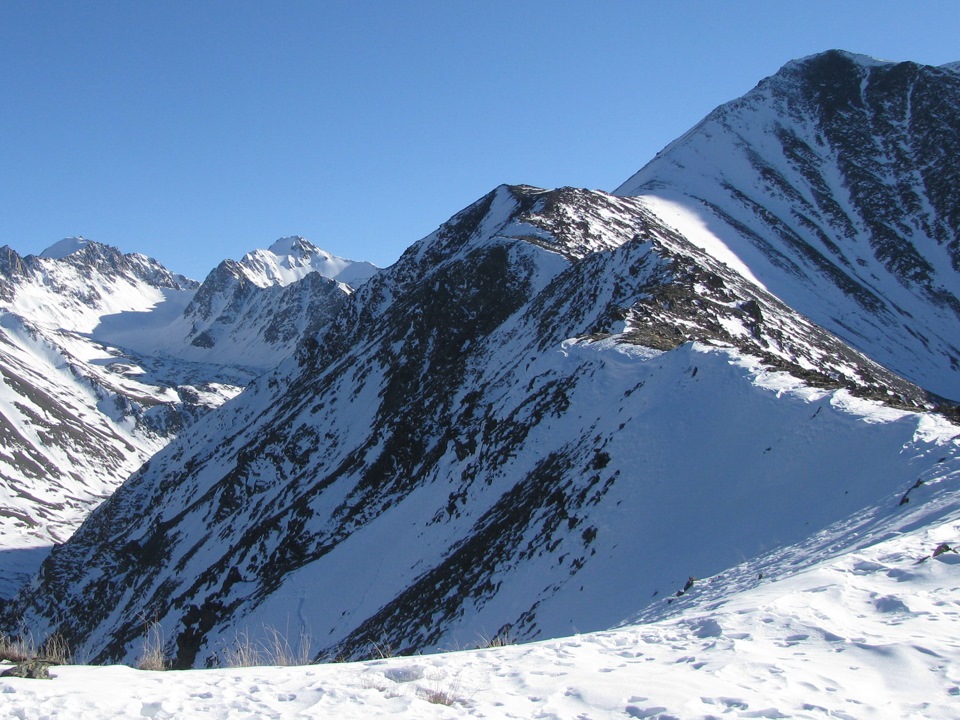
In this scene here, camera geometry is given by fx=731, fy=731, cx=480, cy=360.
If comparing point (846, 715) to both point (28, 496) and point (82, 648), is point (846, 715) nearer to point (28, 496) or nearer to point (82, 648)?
point (82, 648)

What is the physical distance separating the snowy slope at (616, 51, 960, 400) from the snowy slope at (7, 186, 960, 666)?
1875 cm

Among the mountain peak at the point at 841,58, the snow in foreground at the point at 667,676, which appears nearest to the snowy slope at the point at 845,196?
the mountain peak at the point at 841,58

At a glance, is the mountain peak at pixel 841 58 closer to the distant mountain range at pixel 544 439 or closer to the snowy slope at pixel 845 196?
the snowy slope at pixel 845 196

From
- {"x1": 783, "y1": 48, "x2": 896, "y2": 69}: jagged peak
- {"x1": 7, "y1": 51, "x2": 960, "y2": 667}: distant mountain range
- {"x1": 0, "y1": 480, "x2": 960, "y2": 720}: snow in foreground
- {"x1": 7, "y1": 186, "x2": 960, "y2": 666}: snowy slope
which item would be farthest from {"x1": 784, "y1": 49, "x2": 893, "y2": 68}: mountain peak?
{"x1": 0, "y1": 480, "x2": 960, "y2": 720}: snow in foreground

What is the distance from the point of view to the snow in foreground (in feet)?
22.1

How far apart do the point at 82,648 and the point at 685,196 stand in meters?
79.2

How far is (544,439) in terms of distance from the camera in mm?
25500

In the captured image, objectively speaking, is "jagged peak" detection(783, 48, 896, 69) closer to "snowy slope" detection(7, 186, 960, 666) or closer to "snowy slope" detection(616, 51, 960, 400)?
"snowy slope" detection(616, 51, 960, 400)

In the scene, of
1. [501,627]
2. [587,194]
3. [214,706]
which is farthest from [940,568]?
[587,194]

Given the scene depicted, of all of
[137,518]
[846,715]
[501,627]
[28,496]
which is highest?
[28,496]

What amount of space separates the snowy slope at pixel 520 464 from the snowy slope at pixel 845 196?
18746 mm

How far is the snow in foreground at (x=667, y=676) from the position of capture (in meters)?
6.75

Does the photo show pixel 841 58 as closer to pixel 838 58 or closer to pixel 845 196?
pixel 838 58

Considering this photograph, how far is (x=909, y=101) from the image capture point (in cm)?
12594
